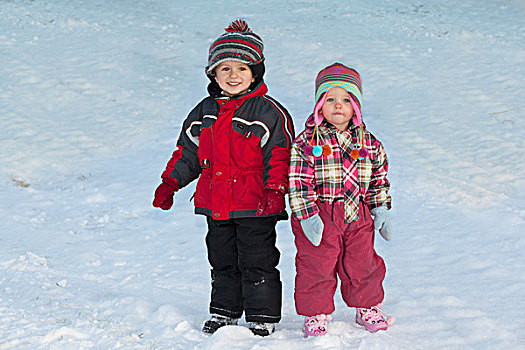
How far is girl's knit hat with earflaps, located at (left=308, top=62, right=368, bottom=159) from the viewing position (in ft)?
11.4

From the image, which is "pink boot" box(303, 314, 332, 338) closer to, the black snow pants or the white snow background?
the white snow background

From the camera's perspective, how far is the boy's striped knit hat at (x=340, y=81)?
349 cm

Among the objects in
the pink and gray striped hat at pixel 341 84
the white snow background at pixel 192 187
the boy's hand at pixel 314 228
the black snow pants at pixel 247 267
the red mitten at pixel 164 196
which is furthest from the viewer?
the white snow background at pixel 192 187

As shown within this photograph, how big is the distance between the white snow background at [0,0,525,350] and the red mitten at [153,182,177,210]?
782 millimetres

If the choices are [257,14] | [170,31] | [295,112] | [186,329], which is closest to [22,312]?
[186,329]

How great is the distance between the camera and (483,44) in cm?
1201

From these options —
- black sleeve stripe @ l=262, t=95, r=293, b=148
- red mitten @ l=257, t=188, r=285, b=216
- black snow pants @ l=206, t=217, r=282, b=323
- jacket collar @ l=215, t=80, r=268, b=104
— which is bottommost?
A: black snow pants @ l=206, t=217, r=282, b=323

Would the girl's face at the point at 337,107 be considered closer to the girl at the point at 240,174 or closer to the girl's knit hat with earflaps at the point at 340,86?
the girl's knit hat with earflaps at the point at 340,86

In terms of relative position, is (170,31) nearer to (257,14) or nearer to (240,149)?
(257,14)

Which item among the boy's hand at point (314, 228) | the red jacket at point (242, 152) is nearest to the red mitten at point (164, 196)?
the red jacket at point (242, 152)

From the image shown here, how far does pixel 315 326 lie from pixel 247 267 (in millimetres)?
537

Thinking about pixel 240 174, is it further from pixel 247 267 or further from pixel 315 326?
pixel 315 326

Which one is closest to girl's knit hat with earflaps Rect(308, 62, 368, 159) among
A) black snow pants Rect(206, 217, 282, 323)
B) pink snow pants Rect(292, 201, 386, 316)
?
pink snow pants Rect(292, 201, 386, 316)

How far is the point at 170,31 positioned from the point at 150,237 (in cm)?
860
